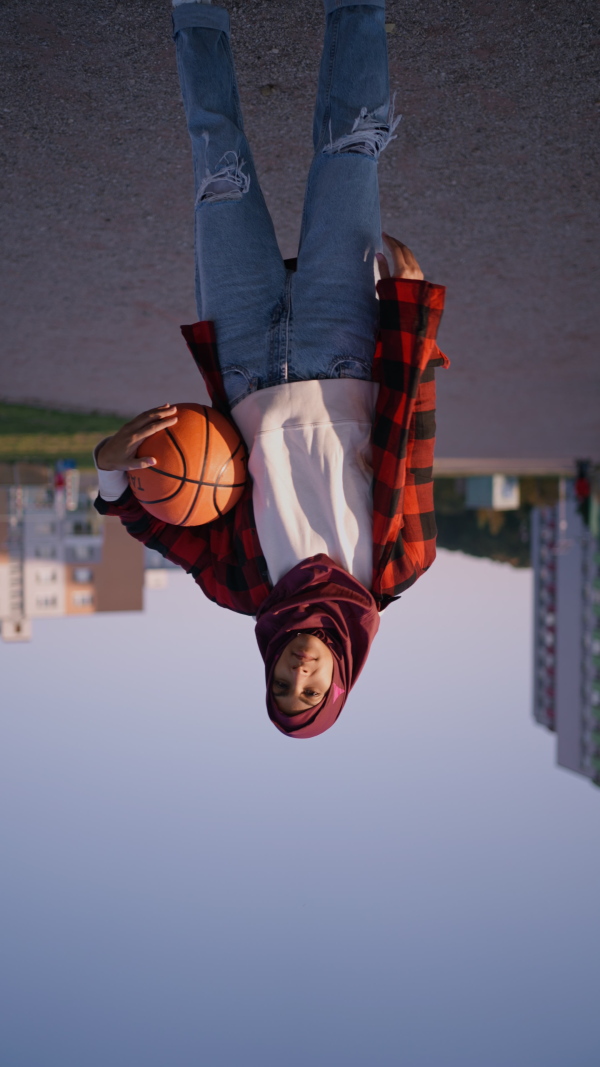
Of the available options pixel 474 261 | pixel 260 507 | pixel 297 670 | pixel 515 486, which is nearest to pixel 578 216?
pixel 474 261

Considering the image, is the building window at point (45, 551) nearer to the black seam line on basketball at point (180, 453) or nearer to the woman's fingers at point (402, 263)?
the black seam line on basketball at point (180, 453)

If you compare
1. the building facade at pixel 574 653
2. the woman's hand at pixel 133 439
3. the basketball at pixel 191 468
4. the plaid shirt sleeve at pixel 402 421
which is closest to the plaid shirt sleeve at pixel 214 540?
the basketball at pixel 191 468

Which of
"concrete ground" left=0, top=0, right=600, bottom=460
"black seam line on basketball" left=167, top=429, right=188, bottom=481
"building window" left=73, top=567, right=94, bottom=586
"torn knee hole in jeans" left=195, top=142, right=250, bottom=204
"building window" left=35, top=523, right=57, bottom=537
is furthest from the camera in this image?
"building window" left=73, top=567, right=94, bottom=586

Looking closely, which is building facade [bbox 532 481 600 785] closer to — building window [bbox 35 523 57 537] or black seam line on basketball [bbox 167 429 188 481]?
building window [bbox 35 523 57 537]

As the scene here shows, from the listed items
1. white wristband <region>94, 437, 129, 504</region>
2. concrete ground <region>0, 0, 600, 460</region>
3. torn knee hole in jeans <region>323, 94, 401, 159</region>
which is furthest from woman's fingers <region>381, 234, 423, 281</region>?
concrete ground <region>0, 0, 600, 460</region>

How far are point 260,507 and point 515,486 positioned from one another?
979 inches

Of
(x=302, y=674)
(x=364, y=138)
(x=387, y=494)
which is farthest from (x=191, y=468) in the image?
(x=364, y=138)

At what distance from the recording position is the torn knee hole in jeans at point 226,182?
2.95m

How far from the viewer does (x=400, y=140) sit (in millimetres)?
4664

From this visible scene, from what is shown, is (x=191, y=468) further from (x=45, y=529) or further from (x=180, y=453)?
(x=45, y=529)

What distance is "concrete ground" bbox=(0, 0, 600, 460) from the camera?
12.9 feet

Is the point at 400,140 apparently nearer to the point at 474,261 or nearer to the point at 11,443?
the point at 474,261

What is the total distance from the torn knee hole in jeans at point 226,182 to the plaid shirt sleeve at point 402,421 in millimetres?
756

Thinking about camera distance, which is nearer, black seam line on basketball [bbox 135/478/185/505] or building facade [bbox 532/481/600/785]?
black seam line on basketball [bbox 135/478/185/505]
